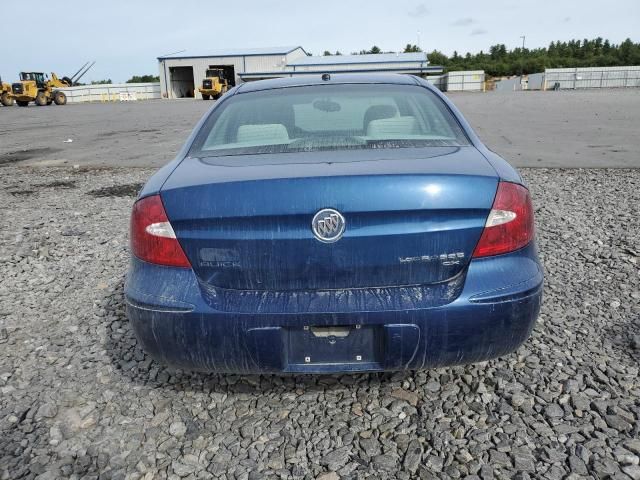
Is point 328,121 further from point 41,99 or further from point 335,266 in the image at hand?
point 41,99

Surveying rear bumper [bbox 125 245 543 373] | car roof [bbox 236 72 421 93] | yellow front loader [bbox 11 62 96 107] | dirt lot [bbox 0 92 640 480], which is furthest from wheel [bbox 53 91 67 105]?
rear bumper [bbox 125 245 543 373]

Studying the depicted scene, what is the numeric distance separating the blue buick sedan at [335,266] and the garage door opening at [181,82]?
2353 inches

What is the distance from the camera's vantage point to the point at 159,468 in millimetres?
2045

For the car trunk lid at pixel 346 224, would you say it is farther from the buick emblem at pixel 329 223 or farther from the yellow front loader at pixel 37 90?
the yellow front loader at pixel 37 90

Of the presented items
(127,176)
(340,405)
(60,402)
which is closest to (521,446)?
(340,405)

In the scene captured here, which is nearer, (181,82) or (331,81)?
(331,81)

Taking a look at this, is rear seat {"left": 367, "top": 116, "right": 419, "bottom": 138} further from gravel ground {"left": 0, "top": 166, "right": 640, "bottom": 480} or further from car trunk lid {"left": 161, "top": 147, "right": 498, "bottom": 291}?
gravel ground {"left": 0, "top": 166, "right": 640, "bottom": 480}

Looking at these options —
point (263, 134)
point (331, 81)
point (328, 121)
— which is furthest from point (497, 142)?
point (263, 134)

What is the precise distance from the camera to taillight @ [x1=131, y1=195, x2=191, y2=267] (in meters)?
1.99

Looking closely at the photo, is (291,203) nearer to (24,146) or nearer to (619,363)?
(619,363)

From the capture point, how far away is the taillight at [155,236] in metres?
1.99

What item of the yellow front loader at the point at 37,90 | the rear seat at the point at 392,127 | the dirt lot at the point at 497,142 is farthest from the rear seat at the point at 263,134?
the yellow front loader at the point at 37,90

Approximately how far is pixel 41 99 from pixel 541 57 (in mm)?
96531

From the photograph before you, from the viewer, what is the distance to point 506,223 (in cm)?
198
